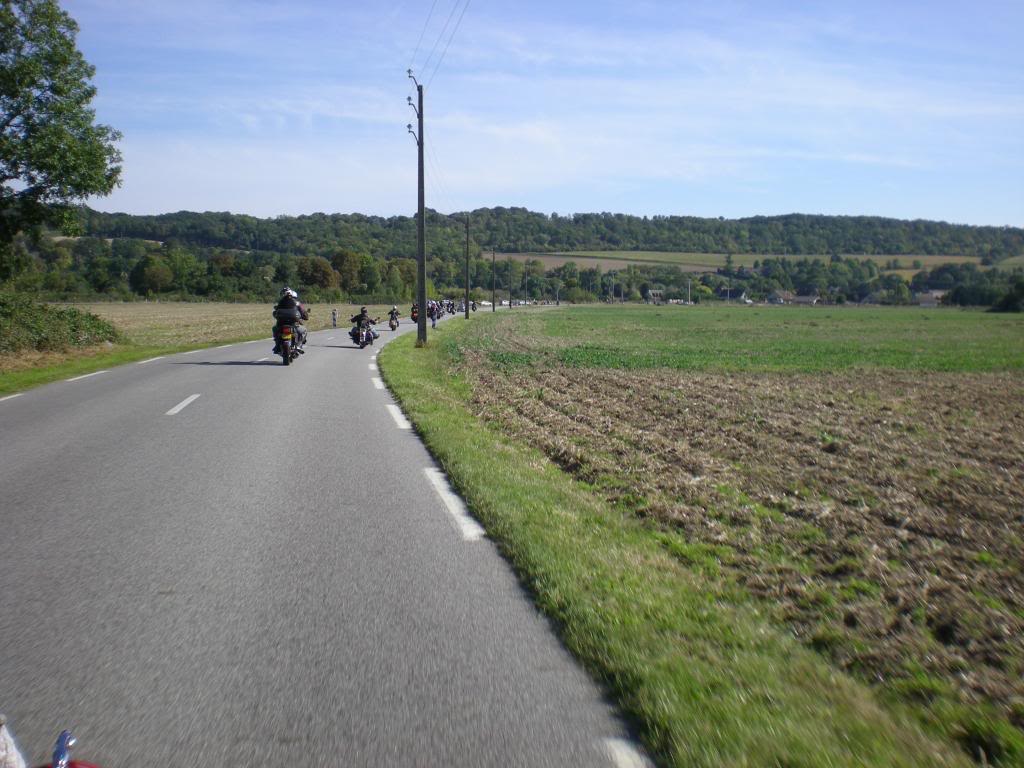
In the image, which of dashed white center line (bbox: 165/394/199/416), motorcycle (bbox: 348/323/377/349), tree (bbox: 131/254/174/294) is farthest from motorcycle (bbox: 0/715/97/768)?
tree (bbox: 131/254/174/294)

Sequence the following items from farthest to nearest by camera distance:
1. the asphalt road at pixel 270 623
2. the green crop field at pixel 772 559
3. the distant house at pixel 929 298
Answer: the distant house at pixel 929 298, the green crop field at pixel 772 559, the asphalt road at pixel 270 623

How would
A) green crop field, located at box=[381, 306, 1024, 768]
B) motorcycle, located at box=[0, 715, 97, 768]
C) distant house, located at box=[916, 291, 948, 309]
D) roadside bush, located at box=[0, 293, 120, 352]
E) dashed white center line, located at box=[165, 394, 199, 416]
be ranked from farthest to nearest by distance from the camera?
distant house, located at box=[916, 291, 948, 309]
roadside bush, located at box=[0, 293, 120, 352]
dashed white center line, located at box=[165, 394, 199, 416]
green crop field, located at box=[381, 306, 1024, 768]
motorcycle, located at box=[0, 715, 97, 768]

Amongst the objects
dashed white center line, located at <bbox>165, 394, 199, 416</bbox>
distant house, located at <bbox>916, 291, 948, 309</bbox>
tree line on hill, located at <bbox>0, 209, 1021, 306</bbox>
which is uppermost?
dashed white center line, located at <bbox>165, 394, 199, 416</bbox>

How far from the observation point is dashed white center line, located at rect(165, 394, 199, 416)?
12.7 meters

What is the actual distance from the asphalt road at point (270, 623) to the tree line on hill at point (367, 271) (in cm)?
7375

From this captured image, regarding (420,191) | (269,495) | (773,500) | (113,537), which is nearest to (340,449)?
(269,495)

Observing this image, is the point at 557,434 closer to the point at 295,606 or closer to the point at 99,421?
the point at 99,421

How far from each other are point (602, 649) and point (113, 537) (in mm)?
3825

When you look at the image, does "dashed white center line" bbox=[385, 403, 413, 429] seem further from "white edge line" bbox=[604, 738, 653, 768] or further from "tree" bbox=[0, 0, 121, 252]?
"tree" bbox=[0, 0, 121, 252]

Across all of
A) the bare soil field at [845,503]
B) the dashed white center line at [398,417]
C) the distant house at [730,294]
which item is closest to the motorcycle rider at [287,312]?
the bare soil field at [845,503]

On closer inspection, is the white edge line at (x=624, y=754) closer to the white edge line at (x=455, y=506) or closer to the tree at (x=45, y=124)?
the white edge line at (x=455, y=506)

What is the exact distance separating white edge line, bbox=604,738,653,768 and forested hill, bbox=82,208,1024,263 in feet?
362

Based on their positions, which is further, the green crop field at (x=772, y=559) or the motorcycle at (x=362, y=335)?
the motorcycle at (x=362, y=335)

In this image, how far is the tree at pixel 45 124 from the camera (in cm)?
2350
